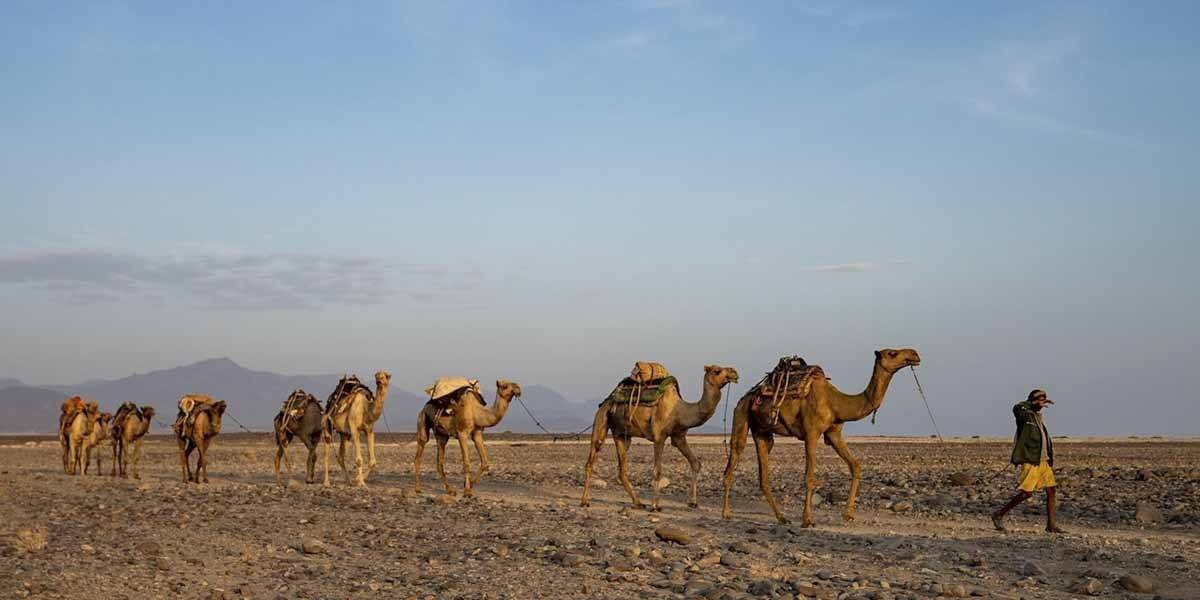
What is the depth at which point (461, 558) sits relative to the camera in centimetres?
1477

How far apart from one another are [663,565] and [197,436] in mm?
18012

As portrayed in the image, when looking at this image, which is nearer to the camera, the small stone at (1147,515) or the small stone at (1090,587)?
the small stone at (1090,587)

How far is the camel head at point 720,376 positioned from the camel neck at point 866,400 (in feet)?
8.11

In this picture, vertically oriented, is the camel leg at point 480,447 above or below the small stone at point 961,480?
above

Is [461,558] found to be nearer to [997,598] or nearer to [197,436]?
[997,598]

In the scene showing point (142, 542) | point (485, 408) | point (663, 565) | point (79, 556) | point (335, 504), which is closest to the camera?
point (663, 565)

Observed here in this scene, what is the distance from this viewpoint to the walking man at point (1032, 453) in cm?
1744

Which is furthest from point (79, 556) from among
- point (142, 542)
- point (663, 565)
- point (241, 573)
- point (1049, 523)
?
point (1049, 523)

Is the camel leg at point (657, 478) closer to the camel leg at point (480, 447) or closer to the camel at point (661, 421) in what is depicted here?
the camel at point (661, 421)

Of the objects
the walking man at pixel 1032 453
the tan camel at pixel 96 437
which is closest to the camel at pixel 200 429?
the tan camel at pixel 96 437

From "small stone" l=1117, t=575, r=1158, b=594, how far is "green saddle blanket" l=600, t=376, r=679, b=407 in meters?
9.89

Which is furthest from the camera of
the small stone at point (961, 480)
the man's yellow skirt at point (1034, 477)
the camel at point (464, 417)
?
the small stone at point (961, 480)

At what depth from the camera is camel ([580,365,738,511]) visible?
21047 millimetres

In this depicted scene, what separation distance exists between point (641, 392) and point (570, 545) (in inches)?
259
